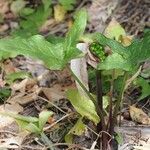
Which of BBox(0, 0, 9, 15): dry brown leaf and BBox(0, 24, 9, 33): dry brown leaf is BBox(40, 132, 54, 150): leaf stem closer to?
BBox(0, 24, 9, 33): dry brown leaf

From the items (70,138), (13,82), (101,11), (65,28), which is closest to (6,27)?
(65,28)

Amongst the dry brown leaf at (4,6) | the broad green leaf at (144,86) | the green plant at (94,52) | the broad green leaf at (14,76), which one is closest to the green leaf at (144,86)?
the broad green leaf at (144,86)

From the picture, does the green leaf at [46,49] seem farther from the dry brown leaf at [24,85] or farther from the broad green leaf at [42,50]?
the dry brown leaf at [24,85]

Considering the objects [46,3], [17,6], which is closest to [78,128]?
Result: [46,3]

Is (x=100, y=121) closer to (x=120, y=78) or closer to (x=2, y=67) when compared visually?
(x=120, y=78)

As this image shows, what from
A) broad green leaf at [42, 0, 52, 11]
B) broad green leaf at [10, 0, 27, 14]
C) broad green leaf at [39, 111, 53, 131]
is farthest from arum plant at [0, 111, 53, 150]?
broad green leaf at [10, 0, 27, 14]

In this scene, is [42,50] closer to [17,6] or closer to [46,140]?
[46,140]
